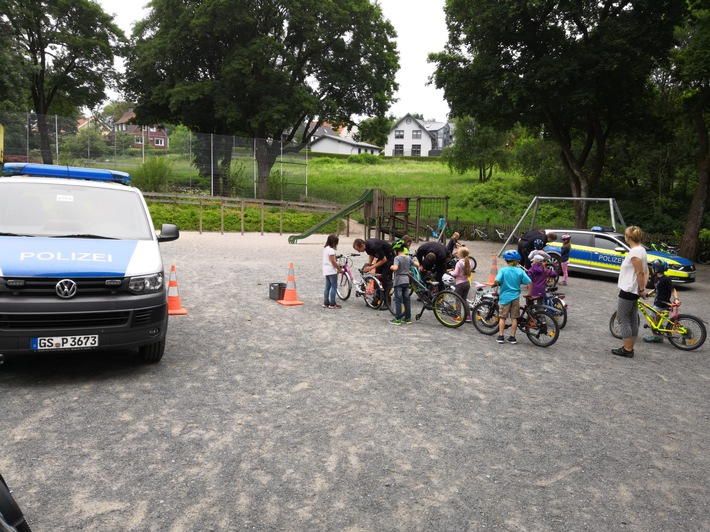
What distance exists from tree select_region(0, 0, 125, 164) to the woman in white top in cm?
3846

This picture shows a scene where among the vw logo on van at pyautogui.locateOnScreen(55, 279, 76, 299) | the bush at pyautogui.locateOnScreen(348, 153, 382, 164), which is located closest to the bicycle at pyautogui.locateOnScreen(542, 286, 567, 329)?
the vw logo on van at pyautogui.locateOnScreen(55, 279, 76, 299)

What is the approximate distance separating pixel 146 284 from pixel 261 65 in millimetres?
32634

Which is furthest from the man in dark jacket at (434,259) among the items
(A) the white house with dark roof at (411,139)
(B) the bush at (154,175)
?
(A) the white house with dark roof at (411,139)

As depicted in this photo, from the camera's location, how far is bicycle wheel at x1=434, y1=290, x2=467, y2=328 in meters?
9.45

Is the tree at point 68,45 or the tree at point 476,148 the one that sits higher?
the tree at point 68,45

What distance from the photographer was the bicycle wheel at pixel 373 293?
1091 cm

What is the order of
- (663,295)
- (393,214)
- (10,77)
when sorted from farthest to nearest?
(10,77), (393,214), (663,295)

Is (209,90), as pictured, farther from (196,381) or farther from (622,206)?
(196,381)

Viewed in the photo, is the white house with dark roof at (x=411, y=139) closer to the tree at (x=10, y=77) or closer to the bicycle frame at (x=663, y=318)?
the tree at (x=10, y=77)

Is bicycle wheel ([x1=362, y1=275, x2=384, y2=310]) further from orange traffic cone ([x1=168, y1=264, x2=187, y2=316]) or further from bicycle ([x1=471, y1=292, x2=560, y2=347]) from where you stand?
orange traffic cone ([x1=168, y1=264, x2=187, y2=316])

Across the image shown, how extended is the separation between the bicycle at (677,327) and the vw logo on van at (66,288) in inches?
284

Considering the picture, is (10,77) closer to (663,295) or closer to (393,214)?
(393,214)

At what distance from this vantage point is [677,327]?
8.62 meters

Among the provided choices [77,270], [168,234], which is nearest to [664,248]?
[168,234]
